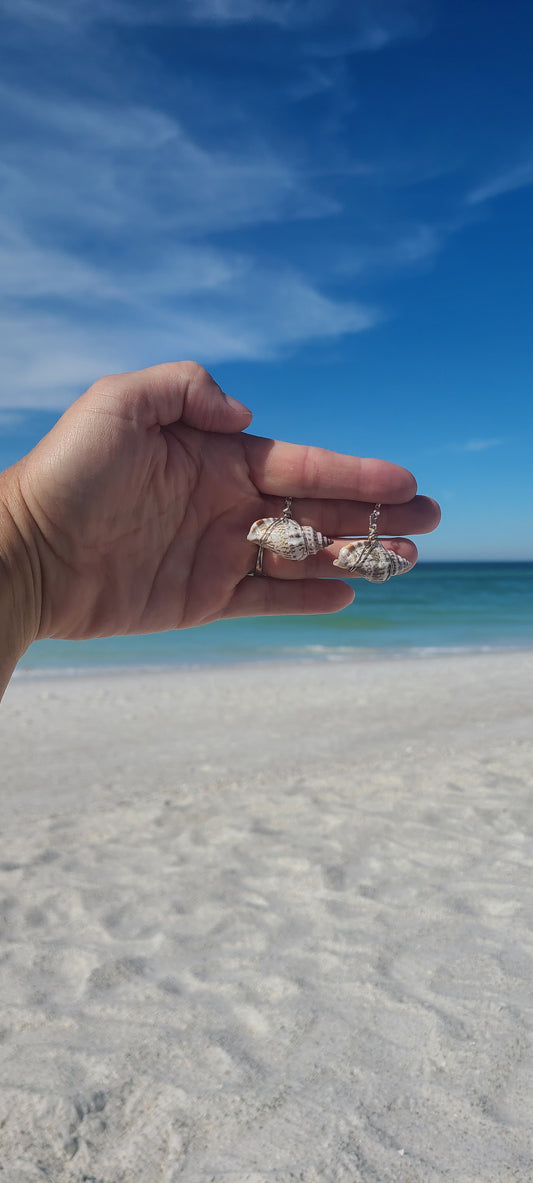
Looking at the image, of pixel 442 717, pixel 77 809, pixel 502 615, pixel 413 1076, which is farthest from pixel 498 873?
pixel 502 615

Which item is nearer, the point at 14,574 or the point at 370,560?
the point at 14,574

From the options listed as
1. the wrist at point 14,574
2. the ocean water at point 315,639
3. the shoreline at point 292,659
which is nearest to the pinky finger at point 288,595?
the wrist at point 14,574

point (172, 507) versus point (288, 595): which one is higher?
point (172, 507)

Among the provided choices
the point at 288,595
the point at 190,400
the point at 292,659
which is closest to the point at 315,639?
the point at 292,659

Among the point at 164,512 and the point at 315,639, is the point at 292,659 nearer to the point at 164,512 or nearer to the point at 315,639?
the point at 315,639

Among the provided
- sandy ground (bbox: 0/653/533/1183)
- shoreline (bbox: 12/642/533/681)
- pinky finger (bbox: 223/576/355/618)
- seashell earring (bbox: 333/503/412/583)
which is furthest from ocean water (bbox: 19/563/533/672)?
seashell earring (bbox: 333/503/412/583)

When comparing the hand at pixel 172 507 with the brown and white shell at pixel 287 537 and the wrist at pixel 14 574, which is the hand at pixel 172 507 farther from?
the brown and white shell at pixel 287 537

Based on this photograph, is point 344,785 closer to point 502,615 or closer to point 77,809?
point 77,809
